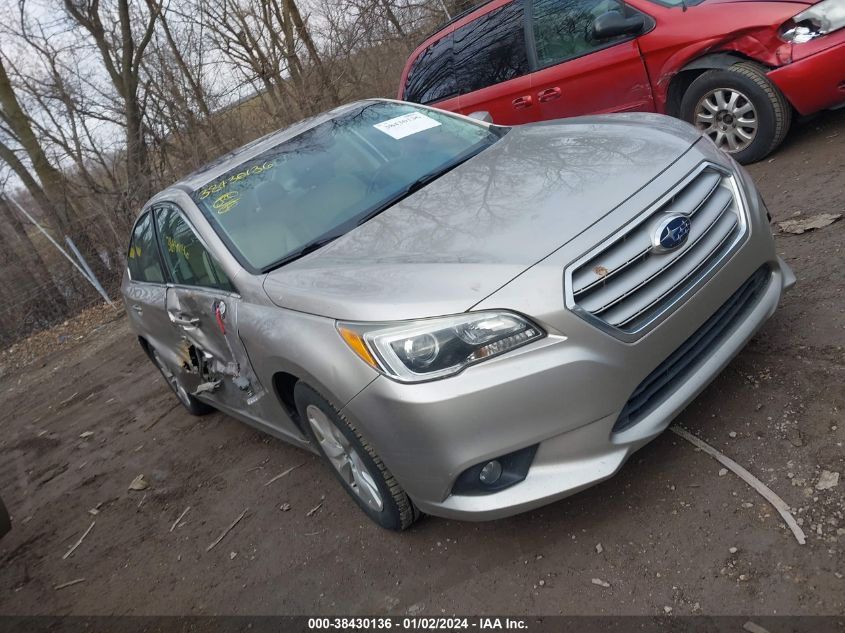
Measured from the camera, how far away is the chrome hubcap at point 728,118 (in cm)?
482

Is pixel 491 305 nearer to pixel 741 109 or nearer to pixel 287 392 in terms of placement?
pixel 287 392

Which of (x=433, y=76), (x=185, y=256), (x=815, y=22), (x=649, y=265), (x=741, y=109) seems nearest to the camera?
(x=649, y=265)

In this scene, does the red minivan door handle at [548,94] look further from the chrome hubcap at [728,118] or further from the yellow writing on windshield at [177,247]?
the yellow writing on windshield at [177,247]

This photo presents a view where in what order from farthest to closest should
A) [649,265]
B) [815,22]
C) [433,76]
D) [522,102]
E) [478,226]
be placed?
[433,76]
[522,102]
[815,22]
[478,226]
[649,265]

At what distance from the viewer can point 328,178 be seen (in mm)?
3352

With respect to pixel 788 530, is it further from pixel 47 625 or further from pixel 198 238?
pixel 47 625

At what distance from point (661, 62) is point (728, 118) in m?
0.66

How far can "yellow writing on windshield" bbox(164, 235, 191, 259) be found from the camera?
3.47 m

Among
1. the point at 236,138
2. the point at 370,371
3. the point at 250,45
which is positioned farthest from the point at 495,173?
the point at 250,45

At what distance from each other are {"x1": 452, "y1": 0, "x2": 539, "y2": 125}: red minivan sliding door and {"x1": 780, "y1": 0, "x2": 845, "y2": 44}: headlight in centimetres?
203

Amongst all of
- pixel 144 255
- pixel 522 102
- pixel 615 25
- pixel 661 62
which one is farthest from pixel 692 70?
pixel 144 255

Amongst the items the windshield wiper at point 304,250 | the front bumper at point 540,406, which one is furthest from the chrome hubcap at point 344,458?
the windshield wiper at point 304,250

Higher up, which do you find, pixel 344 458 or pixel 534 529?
pixel 344 458

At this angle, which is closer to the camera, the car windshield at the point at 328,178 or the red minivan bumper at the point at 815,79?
the car windshield at the point at 328,178
